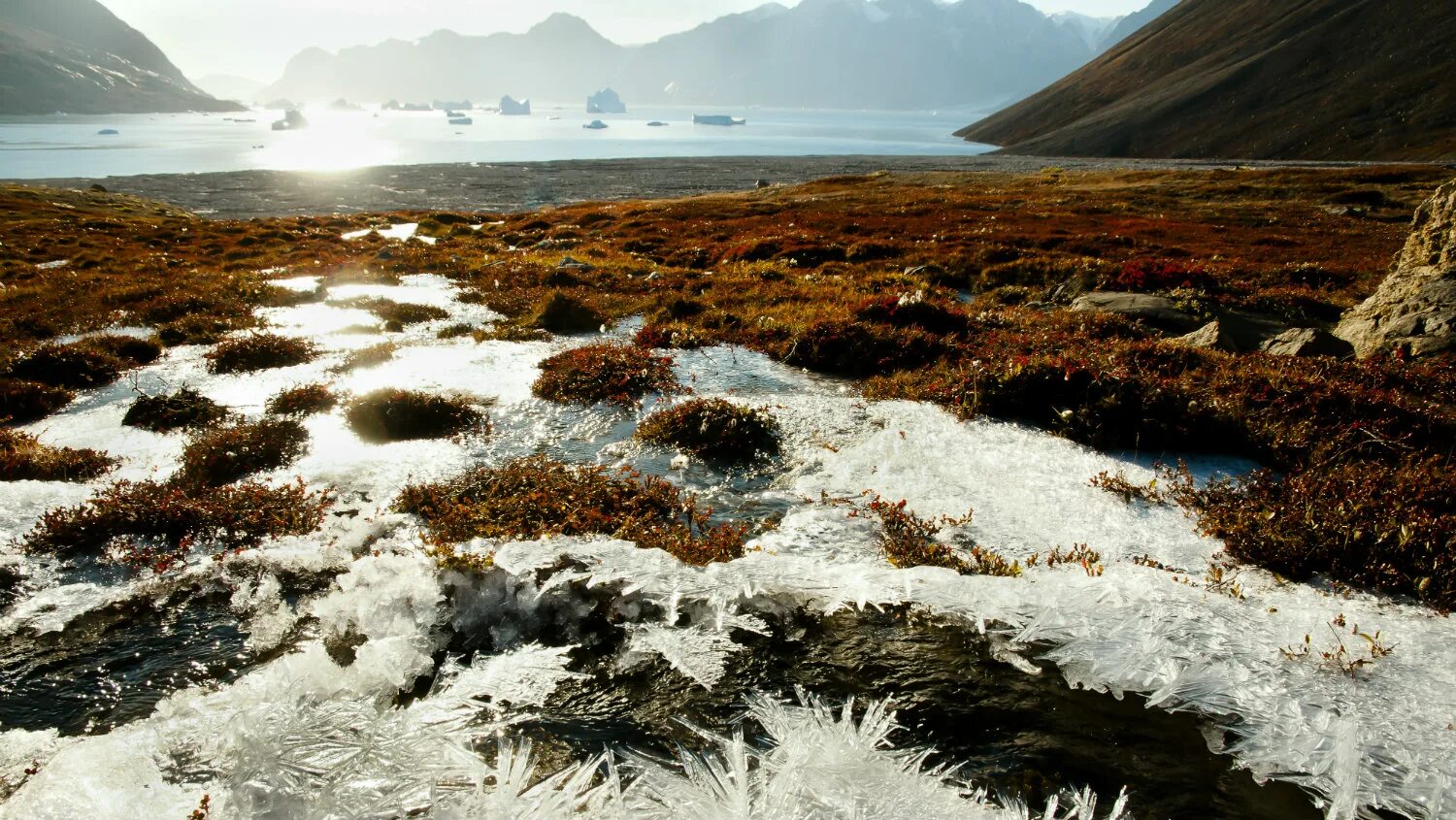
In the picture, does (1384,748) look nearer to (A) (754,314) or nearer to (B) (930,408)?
(B) (930,408)

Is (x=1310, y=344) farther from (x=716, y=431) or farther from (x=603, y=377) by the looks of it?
(x=603, y=377)

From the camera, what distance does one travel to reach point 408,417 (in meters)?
11.4

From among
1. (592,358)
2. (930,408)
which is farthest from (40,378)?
(930,408)

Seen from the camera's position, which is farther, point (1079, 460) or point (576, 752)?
point (1079, 460)

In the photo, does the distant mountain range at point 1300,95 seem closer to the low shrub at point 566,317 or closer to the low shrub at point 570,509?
the low shrub at point 566,317

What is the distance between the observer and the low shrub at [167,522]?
25.1 feet

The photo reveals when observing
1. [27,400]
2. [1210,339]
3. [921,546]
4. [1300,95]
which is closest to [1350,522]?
[921,546]

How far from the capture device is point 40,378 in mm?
13352

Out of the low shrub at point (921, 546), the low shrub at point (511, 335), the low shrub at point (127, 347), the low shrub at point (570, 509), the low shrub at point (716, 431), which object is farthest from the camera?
the low shrub at point (511, 335)

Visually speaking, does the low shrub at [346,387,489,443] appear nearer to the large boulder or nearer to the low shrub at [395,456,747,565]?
the low shrub at [395,456,747,565]

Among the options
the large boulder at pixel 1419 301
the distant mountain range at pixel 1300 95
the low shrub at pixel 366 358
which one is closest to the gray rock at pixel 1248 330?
the large boulder at pixel 1419 301

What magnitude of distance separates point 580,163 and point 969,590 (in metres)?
134

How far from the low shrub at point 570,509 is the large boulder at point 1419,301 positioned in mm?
13163

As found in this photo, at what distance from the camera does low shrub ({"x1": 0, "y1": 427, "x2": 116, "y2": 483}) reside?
942 cm
